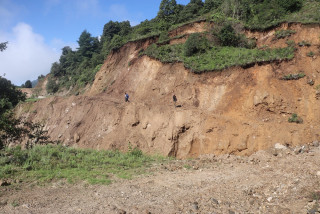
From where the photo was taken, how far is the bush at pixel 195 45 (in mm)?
17562

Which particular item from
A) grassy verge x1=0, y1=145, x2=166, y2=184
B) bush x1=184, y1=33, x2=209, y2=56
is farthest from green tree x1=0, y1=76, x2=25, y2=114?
bush x1=184, y1=33, x2=209, y2=56

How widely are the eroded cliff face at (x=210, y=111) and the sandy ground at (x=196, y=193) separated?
7.35ft

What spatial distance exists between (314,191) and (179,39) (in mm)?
16822

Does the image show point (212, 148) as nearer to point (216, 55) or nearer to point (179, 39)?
point (216, 55)

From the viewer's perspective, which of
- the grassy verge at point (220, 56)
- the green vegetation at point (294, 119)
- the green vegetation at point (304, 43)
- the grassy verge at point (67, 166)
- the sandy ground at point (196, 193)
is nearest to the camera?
the sandy ground at point (196, 193)

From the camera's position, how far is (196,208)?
6.59 m

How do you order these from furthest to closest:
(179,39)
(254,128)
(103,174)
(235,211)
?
(179,39) < (254,128) < (103,174) < (235,211)

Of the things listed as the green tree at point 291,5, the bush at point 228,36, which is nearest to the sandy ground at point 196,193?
the bush at point 228,36

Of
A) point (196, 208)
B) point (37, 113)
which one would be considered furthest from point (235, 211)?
point (37, 113)

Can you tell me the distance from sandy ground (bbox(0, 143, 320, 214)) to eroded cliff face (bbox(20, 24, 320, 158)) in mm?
2239

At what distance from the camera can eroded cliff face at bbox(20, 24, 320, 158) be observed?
40.1 ft

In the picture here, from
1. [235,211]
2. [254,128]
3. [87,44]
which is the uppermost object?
[87,44]

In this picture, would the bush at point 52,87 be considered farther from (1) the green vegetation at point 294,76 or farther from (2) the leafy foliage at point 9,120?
(1) the green vegetation at point 294,76

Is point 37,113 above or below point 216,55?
below
